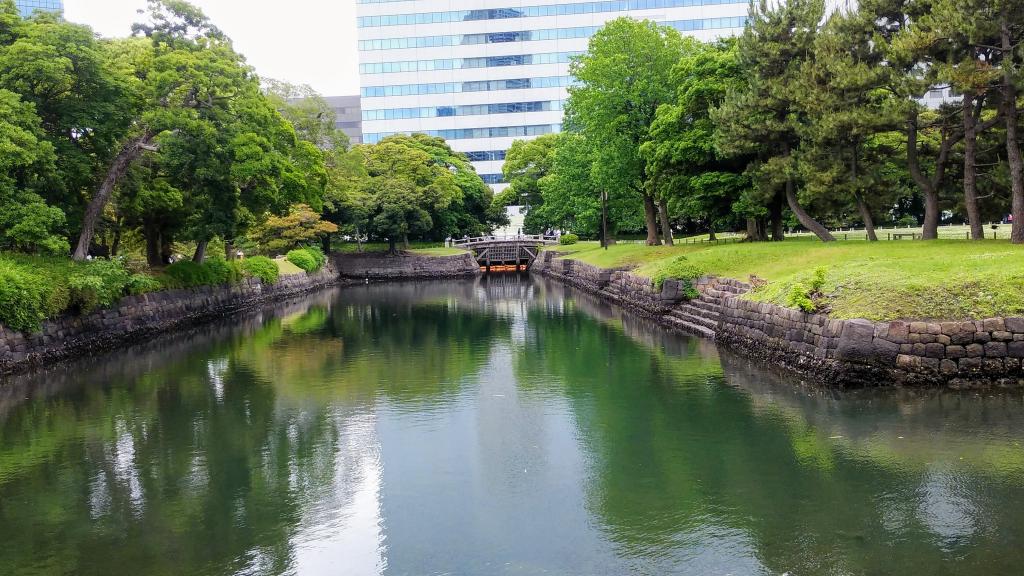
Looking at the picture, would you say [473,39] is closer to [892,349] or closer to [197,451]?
[892,349]

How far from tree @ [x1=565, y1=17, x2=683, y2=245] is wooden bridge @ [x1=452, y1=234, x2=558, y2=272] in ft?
87.9

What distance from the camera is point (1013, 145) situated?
2017cm

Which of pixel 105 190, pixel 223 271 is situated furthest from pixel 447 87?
pixel 105 190

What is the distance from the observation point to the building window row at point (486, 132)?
8594 centimetres

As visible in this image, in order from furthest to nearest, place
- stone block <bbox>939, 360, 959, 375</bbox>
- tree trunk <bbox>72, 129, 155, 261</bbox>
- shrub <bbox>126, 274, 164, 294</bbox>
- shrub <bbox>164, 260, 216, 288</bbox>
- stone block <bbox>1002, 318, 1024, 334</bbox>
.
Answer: shrub <bbox>164, 260, 216, 288</bbox> → shrub <bbox>126, 274, 164, 294</bbox> → tree trunk <bbox>72, 129, 155, 261</bbox> → stone block <bbox>939, 360, 959, 375</bbox> → stone block <bbox>1002, 318, 1024, 334</bbox>

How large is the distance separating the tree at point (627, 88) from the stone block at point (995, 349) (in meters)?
25.3

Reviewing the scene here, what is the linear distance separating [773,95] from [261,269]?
27.4m

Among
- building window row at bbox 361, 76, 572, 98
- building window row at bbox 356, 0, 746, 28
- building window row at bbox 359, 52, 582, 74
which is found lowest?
building window row at bbox 361, 76, 572, 98

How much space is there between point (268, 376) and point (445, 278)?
4198 cm

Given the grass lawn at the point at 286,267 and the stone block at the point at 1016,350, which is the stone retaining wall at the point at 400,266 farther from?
the stone block at the point at 1016,350

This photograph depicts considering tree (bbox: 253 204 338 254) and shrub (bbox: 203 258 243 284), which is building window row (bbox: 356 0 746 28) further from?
shrub (bbox: 203 258 243 284)

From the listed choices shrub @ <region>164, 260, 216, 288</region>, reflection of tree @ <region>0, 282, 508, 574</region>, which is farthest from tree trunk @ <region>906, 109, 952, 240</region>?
shrub @ <region>164, 260, 216, 288</region>

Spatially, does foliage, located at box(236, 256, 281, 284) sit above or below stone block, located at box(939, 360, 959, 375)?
above

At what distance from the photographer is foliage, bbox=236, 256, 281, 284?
39.8 m
